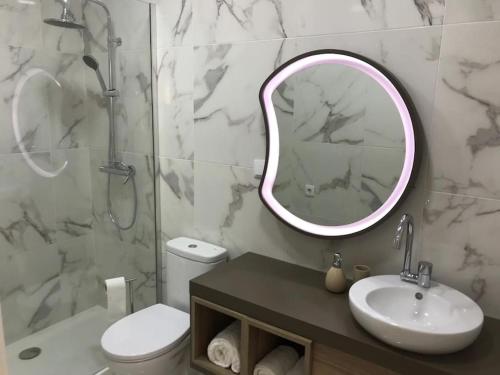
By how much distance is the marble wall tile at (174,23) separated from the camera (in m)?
2.03

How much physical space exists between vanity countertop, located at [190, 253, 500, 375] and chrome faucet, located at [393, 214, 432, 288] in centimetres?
24

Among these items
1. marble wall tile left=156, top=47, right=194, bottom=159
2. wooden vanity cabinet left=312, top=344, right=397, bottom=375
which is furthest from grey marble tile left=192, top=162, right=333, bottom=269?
wooden vanity cabinet left=312, top=344, right=397, bottom=375

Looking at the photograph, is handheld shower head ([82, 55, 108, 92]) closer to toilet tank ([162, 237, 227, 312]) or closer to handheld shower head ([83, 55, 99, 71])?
handheld shower head ([83, 55, 99, 71])

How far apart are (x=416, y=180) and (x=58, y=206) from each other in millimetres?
2067

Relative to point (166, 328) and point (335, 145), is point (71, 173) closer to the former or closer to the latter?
point (166, 328)

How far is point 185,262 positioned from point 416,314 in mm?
1132

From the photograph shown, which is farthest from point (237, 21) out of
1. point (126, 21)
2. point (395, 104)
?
point (395, 104)

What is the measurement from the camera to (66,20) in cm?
218

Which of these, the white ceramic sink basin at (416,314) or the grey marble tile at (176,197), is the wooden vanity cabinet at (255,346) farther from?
the grey marble tile at (176,197)

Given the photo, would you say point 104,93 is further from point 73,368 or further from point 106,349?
point 73,368

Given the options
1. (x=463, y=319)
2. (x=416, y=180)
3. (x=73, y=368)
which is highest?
(x=416, y=180)

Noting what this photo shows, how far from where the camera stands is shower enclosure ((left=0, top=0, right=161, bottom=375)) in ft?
7.22

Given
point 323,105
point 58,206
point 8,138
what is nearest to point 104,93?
point 8,138

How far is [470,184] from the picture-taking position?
4.64 feet
